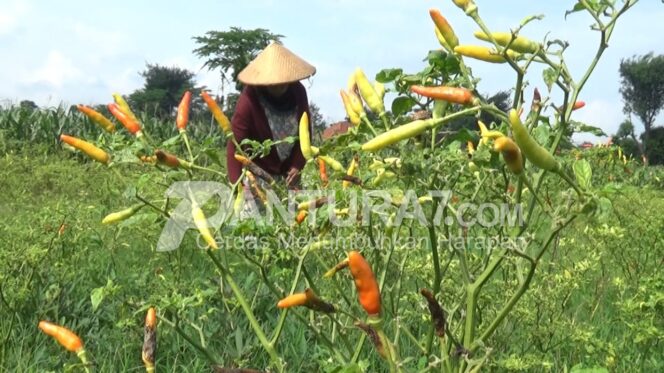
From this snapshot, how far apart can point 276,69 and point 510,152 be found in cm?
323

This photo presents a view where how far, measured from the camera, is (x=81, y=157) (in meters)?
9.57

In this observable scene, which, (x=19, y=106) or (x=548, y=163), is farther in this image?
(x=19, y=106)

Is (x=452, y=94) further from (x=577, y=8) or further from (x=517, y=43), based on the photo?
(x=577, y=8)

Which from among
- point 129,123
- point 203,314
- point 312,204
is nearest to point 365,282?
point 312,204

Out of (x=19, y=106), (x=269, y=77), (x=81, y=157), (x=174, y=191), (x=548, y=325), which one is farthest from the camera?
(x=19, y=106)

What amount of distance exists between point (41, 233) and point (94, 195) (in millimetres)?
3734

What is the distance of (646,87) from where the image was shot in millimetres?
53344

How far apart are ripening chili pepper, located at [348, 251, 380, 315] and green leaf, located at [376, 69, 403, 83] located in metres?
0.49

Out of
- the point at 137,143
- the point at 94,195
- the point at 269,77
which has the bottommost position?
the point at 94,195

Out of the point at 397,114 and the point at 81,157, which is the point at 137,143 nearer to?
the point at 397,114

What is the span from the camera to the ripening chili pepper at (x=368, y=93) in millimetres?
1586

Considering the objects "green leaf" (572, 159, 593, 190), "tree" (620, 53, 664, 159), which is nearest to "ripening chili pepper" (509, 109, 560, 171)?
"green leaf" (572, 159, 593, 190)

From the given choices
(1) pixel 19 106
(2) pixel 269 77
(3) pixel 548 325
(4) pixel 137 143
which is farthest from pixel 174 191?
(1) pixel 19 106

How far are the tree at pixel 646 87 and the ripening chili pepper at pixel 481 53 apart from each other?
54.6m
